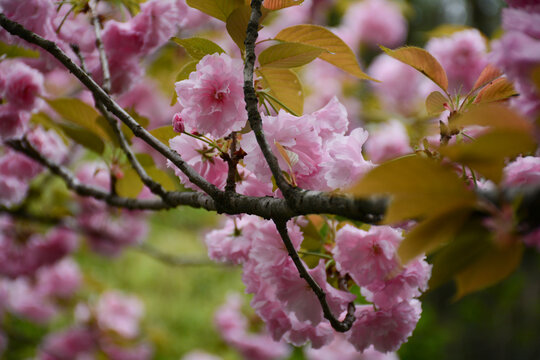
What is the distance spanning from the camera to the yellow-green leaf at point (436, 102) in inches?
26.3

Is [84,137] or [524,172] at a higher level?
[84,137]

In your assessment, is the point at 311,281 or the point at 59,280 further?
the point at 59,280

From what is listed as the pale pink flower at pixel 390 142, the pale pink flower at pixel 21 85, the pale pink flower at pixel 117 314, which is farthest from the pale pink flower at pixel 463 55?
the pale pink flower at pixel 117 314

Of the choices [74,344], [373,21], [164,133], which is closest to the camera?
[164,133]

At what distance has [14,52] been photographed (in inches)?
35.1

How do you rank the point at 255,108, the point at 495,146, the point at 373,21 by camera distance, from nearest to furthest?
the point at 495,146 → the point at 255,108 → the point at 373,21

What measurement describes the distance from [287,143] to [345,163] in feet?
0.27

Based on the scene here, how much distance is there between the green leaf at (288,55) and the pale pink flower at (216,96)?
56 mm

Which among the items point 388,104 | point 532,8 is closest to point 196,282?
point 388,104

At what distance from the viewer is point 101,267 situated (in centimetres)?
396

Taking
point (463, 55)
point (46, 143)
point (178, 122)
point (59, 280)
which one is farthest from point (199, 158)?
point (59, 280)

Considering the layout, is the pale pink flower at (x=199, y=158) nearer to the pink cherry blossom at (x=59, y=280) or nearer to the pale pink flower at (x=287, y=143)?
the pale pink flower at (x=287, y=143)

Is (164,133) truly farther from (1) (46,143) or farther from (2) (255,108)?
(1) (46,143)

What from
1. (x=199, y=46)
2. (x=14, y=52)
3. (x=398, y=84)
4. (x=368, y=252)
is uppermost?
(x=398, y=84)
